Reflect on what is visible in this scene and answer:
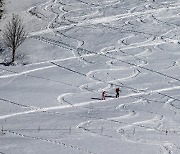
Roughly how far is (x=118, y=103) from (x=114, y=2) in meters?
27.7

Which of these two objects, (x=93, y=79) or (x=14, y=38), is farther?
(x=14, y=38)

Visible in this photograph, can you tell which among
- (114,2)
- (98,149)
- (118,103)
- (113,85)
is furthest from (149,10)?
(98,149)

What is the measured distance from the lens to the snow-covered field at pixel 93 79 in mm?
22231

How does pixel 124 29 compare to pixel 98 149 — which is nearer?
pixel 98 149

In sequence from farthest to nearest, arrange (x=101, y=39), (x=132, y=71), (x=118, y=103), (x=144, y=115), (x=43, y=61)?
1. (x=101, y=39)
2. (x=43, y=61)
3. (x=132, y=71)
4. (x=118, y=103)
5. (x=144, y=115)

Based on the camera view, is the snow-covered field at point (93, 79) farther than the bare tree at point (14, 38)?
No

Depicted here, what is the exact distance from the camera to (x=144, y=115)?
25828mm

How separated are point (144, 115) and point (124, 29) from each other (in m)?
20.1

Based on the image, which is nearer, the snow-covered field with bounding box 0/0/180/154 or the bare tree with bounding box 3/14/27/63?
the snow-covered field with bounding box 0/0/180/154

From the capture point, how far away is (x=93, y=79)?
107 feet

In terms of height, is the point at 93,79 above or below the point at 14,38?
below

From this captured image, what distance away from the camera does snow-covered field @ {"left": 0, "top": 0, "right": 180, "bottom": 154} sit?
875 inches

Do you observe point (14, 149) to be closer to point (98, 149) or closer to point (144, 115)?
point (98, 149)

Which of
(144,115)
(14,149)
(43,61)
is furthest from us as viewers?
(43,61)
